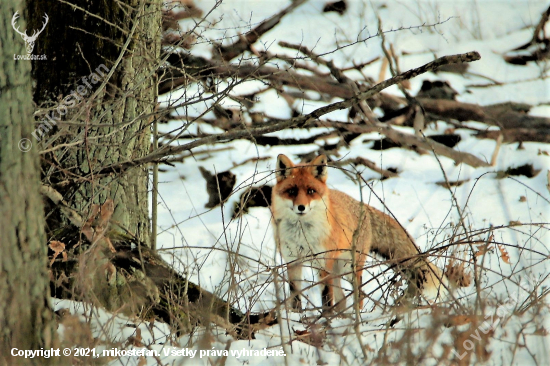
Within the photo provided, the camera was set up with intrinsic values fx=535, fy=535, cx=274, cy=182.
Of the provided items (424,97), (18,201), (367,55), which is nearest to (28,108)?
(18,201)

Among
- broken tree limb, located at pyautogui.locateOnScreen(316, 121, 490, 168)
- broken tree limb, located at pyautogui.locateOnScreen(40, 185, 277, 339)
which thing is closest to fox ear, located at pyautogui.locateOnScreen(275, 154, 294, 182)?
broken tree limb, located at pyautogui.locateOnScreen(316, 121, 490, 168)

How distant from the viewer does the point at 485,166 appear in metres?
9.41

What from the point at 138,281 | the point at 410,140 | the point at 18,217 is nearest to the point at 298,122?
the point at 138,281

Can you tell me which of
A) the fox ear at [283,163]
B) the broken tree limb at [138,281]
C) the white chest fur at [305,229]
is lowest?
the broken tree limb at [138,281]

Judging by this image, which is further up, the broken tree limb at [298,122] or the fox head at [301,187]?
the fox head at [301,187]

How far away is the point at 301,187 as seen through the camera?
674 cm

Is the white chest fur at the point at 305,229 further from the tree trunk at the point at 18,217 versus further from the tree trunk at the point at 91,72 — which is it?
the tree trunk at the point at 18,217

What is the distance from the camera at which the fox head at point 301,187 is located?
21.5ft

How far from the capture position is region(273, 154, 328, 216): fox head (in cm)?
654

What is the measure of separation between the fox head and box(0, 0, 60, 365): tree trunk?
395 centimetres

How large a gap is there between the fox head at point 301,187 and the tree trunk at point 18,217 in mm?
3955

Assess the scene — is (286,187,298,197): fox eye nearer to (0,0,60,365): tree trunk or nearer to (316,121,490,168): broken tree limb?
(316,121,490,168): broken tree limb

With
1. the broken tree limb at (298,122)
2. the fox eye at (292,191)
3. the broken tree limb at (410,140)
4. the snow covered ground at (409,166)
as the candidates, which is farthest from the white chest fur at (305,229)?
the broken tree limb at (298,122)

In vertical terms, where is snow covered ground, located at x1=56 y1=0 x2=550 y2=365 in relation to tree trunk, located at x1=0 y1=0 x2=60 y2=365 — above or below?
above
